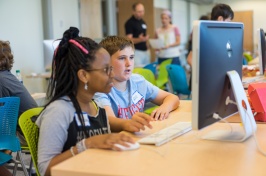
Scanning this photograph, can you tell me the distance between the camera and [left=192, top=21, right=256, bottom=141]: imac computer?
1274 mm

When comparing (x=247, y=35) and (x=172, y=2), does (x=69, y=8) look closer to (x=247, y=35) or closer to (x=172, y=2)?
(x=172, y=2)

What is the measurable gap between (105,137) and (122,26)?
7.95 metres

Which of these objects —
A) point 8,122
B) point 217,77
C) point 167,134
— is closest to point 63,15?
point 8,122

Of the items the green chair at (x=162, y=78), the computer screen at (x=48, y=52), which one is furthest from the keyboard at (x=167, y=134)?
the green chair at (x=162, y=78)

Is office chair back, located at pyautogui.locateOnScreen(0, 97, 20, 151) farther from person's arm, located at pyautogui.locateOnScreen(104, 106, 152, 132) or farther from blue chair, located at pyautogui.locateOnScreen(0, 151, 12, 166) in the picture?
person's arm, located at pyautogui.locateOnScreen(104, 106, 152, 132)

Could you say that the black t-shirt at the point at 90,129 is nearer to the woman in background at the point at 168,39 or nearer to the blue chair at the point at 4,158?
the blue chair at the point at 4,158

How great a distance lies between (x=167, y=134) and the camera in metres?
1.52

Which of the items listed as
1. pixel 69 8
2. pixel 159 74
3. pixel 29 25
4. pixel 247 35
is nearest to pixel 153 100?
pixel 159 74

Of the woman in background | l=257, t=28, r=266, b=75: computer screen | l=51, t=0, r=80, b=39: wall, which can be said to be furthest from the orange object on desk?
the woman in background

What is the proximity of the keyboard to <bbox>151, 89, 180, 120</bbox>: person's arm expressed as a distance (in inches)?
7.3

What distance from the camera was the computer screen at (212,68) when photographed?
4.17 feet

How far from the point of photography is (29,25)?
570 centimetres

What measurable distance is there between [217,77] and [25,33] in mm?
4653

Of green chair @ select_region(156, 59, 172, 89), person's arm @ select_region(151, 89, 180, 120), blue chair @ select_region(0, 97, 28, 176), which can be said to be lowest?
green chair @ select_region(156, 59, 172, 89)
